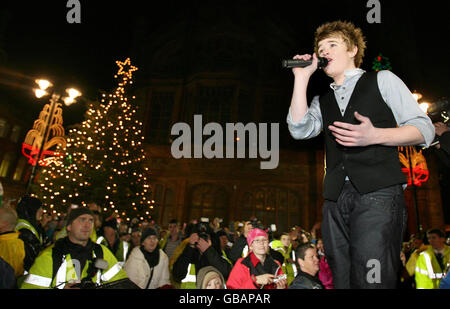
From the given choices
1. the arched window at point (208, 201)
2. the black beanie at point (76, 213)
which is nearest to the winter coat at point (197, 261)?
the black beanie at point (76, 213)

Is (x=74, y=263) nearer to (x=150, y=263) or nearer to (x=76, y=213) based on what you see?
(x=76, y=213)

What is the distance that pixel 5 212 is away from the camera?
4.07m

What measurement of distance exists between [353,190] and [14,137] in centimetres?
4010

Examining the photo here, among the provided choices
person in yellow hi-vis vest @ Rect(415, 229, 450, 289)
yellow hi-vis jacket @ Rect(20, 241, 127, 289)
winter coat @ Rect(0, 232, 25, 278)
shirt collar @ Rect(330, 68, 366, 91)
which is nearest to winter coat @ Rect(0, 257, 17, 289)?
yellow hi-vis jacket @ Rect(20, 241, 127, 289)

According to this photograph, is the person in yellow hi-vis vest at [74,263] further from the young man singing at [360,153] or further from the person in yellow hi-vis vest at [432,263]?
the person in yellow hi-vis vest at [432,263]

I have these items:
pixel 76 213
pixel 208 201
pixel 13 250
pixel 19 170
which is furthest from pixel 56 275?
pixel 19 170

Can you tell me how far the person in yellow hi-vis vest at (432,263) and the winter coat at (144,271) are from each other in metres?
4.85

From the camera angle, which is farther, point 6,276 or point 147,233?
point 147,233

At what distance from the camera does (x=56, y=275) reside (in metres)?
3.67

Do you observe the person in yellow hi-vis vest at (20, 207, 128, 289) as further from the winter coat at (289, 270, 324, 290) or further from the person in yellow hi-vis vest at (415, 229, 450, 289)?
the person in yellow hi-vis vest at (415, 229, 450, 289)

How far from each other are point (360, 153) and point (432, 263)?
18.4ft

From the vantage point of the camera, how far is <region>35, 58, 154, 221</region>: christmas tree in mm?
13680
